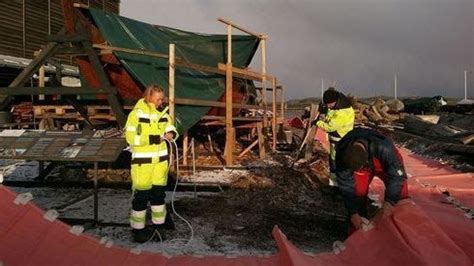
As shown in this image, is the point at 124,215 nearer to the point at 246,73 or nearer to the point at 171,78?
the point at 171,78

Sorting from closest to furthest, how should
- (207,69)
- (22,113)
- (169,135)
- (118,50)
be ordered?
1. (169,135)
2. (118,50)
3. (207,69)
4. (22,113)

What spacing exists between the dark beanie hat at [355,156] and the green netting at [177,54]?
554cm

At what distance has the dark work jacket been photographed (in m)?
4.54

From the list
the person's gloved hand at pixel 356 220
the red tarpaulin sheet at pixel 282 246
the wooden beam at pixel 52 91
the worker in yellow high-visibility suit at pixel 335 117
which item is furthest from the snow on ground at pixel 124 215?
the worker in yellow high-visibility suit at pixel 335 117

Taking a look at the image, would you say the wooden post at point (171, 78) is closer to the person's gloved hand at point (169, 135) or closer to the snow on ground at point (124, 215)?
the snow on ground at point (124, 215)

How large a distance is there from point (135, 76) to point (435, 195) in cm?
639

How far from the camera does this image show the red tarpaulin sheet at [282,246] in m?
3.44

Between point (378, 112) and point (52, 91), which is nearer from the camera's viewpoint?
point (52, 91)

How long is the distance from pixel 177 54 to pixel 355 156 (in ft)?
25.1

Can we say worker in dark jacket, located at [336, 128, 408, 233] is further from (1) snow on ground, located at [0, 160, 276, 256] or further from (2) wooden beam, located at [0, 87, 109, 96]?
(2) wooden beam, located at [0, 87, 109, 96]

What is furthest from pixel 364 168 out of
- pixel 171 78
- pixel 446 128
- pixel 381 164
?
pixel 446 128

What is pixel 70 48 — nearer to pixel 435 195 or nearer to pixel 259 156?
pixel 259 156

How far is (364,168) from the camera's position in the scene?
503 centimetres

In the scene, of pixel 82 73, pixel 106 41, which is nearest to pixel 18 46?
pixel 82 73
